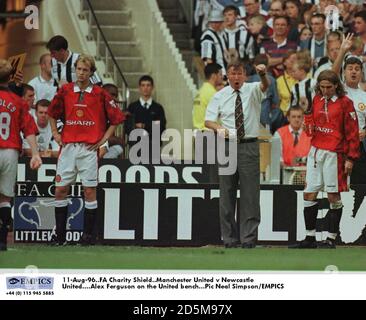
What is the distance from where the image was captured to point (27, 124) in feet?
31.7

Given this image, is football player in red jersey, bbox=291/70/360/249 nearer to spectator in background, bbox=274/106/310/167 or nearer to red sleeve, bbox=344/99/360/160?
red sleeve, bbox=344/99/360/160

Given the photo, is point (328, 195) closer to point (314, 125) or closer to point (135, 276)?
point (314, 125)

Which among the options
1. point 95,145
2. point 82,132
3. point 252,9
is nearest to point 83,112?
point 82,132

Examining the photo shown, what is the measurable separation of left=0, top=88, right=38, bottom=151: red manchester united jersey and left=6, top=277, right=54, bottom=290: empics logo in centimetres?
119

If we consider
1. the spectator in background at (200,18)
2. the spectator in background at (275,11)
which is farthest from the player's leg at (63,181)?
the spectator in background at (275,11)

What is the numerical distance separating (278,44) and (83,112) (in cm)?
293

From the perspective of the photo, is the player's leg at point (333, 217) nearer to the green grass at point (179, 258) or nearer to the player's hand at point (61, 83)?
the green grass at point (179, 258)

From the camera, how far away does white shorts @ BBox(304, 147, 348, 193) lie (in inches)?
395

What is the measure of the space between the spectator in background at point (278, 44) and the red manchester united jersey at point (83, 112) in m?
2.48

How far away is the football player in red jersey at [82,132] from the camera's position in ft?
32.9

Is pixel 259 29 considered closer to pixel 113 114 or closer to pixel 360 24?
pixel 360 24

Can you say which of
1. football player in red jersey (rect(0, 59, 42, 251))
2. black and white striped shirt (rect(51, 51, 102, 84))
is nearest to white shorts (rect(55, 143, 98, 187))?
football player in red jersey (rect(0, 59, 42, 251))

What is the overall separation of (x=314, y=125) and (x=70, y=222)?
178 cm
